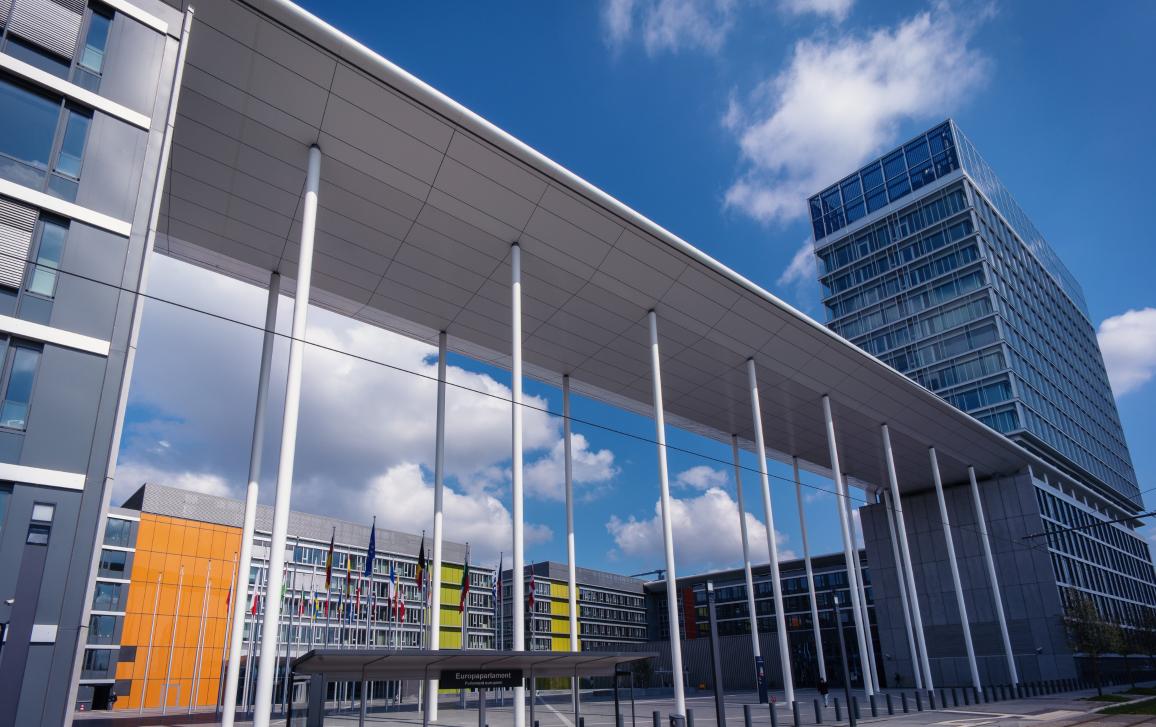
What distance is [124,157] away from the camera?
1481 centimetres

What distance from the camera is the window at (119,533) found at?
63438 millimetres

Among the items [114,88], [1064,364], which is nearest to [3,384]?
[114,88]

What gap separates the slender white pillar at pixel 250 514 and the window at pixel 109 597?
5163 centimetres

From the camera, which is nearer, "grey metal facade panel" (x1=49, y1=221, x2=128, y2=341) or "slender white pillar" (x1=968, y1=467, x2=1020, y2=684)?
"grey metal facade panel" (x1=49, y1=221, x2=128, y2=341)

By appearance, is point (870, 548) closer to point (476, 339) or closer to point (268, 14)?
point (476, 339)

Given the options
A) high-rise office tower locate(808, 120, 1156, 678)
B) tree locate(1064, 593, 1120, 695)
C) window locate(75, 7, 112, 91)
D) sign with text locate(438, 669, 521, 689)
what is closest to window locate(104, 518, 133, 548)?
window locate(75, 7, 112, 91)

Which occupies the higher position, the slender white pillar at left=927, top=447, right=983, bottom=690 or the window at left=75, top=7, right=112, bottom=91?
the window at left=75, top=7, right=112, bottom=91

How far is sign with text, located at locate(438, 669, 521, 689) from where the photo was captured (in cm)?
1490

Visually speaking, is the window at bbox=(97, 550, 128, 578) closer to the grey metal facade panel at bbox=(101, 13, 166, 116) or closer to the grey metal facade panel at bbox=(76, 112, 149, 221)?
the grey metal facade panel at bbox=(76, 112, 149, 221)

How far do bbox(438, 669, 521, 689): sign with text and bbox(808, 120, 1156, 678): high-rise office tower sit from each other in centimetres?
4358

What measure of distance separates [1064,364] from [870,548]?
31794mm

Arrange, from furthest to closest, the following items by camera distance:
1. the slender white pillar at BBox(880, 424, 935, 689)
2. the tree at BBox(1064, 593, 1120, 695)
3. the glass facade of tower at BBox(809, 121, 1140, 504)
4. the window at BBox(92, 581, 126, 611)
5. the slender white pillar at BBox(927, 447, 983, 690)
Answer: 1. the window at BBox(92, 581, 126, 611)
2. the glass facade of tower at BBox(809, 121, 1140, 504)
3. the tree at BBox(1064, 593, 1120, 695)
4. the slender white pillar at BBox(927, 447, 983, 690)
5. the slender white pillar at BBox(880, 424, 935, 689)

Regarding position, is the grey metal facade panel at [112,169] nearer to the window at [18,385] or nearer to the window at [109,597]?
the window at [18,385]

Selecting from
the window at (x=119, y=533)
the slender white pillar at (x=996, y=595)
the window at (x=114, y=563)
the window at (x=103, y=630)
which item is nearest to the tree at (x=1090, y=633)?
the slender white pillar at (x=996, y=595)
